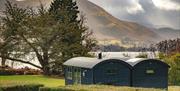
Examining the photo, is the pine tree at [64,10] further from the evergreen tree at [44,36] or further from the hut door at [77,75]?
the hut door at [77,75]

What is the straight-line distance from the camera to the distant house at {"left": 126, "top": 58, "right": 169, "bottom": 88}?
28625mm

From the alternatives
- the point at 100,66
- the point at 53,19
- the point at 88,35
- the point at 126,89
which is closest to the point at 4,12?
the point at 53,19

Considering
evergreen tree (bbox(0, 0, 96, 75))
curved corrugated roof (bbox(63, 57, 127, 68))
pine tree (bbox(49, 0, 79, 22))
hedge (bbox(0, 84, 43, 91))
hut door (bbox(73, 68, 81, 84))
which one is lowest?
hedge (bbox(0, 84, 43, 91))

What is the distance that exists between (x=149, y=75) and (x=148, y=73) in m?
0.16

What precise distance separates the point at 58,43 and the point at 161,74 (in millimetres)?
16207

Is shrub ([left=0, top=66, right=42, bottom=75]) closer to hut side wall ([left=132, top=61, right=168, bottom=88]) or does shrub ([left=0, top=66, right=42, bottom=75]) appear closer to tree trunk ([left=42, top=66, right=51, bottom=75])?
tree trunk ([left=42, top=66, right=51, bottom=75])

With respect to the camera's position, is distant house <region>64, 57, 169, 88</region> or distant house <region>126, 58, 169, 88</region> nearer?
distant house <region>64, 57, 169, 88</region>

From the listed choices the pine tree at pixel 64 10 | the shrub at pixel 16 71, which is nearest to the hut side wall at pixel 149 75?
the shrub at pixel 16 71

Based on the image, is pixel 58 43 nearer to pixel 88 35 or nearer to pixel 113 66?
pixel 88 35

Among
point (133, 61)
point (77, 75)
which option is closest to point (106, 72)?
point (133, 61)

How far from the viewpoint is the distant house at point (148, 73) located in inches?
1127

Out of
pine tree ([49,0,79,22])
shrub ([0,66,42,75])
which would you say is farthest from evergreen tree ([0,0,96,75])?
shrub ([0,66,42,75])

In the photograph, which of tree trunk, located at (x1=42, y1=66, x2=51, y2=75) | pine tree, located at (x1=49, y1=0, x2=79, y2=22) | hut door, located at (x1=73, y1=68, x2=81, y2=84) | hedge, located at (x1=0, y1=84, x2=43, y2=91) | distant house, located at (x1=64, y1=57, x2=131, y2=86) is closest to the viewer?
hedge, located at (x1=0, y1=84, x2=43, y2=91)

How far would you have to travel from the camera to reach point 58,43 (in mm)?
43562
